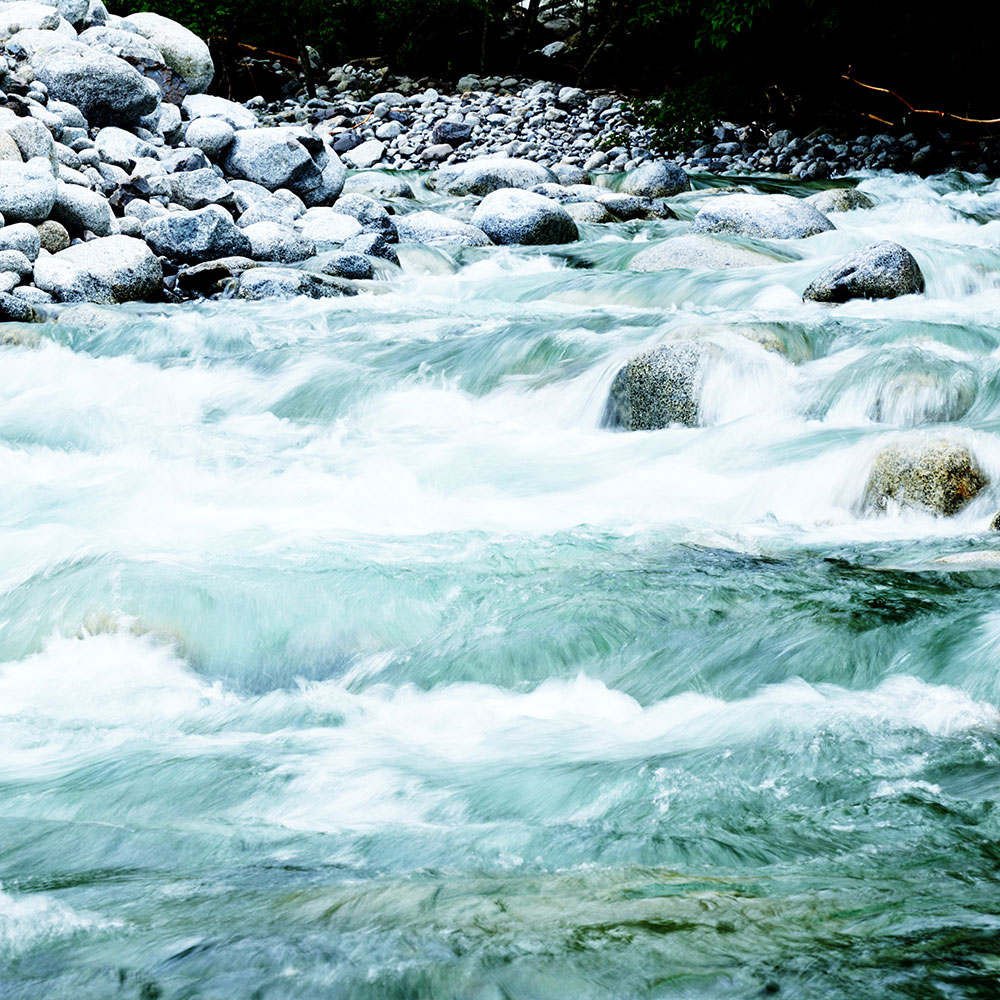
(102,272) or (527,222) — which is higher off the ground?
(527,222)

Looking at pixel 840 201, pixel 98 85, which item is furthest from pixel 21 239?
pixel 840 201

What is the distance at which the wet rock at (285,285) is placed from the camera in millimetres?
8555

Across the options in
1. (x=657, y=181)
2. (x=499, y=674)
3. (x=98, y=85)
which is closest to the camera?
(x=499, y=674)

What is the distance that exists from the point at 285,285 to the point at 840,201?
22.1 ft

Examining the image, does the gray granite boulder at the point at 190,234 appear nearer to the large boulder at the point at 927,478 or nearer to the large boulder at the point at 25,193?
the large boulder at the point at 25,193

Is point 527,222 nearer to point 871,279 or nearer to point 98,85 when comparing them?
point 871,279

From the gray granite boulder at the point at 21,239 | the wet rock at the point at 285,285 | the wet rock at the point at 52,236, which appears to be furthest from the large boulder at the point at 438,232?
the gray granite boulder at the point at 21,239

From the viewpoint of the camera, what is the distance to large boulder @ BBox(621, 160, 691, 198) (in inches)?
537

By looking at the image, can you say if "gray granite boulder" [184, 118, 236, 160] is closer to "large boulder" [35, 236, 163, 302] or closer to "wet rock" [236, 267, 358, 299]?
"large boulder" [35, 236, 163, 302]

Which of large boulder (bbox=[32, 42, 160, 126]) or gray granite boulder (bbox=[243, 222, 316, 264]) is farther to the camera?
large boulder (bbox=[32, 42, 160, 126])

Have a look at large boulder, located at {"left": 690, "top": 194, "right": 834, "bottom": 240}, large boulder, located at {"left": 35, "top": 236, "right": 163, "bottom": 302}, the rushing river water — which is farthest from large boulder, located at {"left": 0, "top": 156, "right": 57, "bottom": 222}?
large boulder, located at {"left": 690, "top": 194, "right": 834, "bottom": 240}

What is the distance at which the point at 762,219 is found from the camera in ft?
33.9

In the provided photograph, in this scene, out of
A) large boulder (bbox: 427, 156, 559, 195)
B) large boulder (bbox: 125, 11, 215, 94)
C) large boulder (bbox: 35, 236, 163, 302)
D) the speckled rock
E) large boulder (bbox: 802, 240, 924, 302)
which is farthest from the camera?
large boulder (bbox: 125, 11, 215, 94)

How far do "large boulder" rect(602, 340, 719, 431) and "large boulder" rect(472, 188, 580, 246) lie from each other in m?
4.98
